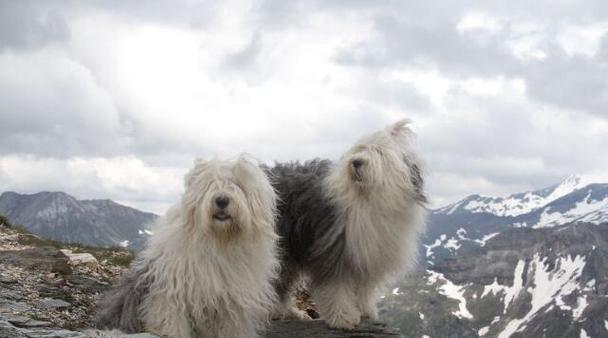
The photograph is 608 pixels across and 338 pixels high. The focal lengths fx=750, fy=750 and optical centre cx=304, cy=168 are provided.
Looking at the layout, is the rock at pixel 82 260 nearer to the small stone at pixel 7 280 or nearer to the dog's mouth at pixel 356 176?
the small stone at pixel 7 280

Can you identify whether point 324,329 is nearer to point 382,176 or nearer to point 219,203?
point 382,176

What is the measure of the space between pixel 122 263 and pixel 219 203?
24.5ft

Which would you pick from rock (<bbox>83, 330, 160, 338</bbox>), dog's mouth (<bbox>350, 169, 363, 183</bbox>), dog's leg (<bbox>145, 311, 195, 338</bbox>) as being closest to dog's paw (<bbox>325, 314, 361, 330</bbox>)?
dog's mouth (<bbox>350, 169, 363, 183</bbox>)

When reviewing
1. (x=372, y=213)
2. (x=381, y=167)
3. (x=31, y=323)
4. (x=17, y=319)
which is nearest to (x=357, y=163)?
(x=381, y=167)

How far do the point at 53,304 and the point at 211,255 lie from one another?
10.0 feet

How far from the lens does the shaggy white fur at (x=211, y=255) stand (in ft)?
28.2

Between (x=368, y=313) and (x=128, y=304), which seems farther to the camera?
(x=368, y=313)

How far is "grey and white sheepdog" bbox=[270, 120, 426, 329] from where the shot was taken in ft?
34.4

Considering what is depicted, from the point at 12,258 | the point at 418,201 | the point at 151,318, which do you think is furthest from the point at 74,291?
the point at 418,201

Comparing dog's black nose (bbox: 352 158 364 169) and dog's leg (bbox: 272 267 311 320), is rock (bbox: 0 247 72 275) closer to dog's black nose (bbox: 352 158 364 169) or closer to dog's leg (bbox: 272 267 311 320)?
dog's leg (bbox: 272 267 311 320)

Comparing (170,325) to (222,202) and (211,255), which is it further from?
(222,202)

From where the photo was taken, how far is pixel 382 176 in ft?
34.1

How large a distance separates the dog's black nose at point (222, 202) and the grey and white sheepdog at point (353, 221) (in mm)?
2425

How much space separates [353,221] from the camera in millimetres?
10523
